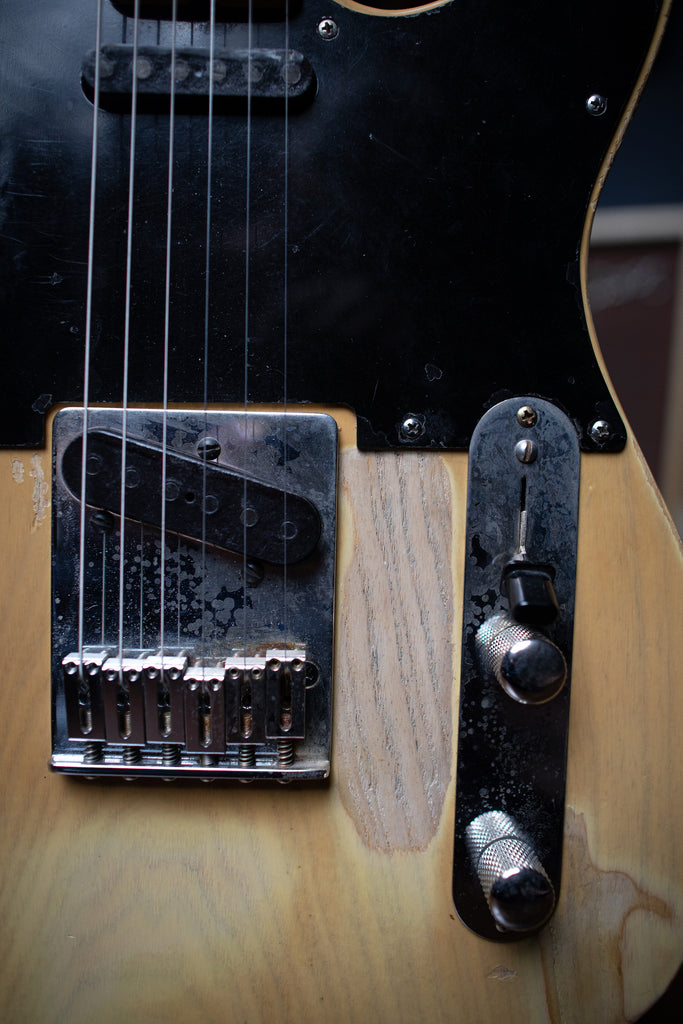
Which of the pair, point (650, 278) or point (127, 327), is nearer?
point (127, 327)

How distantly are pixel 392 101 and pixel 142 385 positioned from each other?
256 millimetres

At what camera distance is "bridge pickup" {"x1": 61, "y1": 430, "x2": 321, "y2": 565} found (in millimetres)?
385

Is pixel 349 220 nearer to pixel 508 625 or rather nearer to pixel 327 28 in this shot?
pixel 327 28

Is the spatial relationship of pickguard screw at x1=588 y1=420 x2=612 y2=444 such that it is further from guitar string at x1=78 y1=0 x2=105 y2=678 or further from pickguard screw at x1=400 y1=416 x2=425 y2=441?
guitar string at x1=78 y1=0 x2=105 y2=678

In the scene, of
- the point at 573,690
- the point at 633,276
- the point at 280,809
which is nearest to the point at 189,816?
the point at 280,809

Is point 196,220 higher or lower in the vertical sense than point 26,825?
higher

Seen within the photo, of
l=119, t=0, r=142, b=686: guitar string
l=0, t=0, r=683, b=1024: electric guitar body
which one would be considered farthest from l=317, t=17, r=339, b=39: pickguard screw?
l=119, t=0, r=142, b=686: guitar string

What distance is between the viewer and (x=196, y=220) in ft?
1.29

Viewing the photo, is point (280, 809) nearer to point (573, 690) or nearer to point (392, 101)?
point (573, 690)

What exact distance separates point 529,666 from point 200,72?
439mm

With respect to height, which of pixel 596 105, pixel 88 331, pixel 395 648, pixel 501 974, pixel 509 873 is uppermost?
pixel 596 105

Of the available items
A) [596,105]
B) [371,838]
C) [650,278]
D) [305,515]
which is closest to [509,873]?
[371,838]

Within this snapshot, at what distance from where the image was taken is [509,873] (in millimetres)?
363

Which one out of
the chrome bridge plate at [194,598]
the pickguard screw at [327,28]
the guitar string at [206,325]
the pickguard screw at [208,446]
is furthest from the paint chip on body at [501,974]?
the pickguard screw at [327,28]
